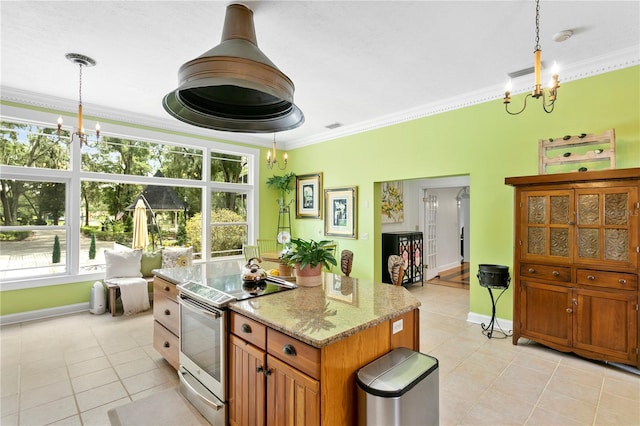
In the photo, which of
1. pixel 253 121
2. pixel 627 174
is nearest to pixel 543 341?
pixel 627 174

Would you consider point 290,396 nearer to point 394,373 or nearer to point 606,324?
point 394,373

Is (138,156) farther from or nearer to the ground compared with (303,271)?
farther from the ground

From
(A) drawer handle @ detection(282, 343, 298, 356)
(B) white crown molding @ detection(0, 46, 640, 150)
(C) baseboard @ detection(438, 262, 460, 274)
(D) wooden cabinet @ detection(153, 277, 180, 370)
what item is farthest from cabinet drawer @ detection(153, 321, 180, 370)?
(C) baseboard @ detection(438, 262, 460, 274)

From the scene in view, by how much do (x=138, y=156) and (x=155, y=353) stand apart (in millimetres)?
3296

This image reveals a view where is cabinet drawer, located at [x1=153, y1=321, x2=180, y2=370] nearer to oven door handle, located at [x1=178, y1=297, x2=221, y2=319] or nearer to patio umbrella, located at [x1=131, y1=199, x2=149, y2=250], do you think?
oven door handle, located at [x1=178, y1=297, x2=221, y2=319]

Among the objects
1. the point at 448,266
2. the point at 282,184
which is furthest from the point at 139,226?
the point at 448,266

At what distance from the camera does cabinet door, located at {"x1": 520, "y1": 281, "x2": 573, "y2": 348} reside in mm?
3142

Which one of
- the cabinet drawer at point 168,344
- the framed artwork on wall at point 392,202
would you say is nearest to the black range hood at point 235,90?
the cabinet drawer at point 168,344

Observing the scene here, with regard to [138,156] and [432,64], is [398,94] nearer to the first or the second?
[432,64]

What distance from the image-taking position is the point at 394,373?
1.67 metres

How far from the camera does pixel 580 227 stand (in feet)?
10.1

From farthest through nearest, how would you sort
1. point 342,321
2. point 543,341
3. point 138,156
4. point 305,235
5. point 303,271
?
point 305,235, point 138,156, point 543,341, point 303,271, point 342,321

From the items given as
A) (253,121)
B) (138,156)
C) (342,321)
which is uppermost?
(138,156)

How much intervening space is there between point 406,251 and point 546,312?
2.98m
